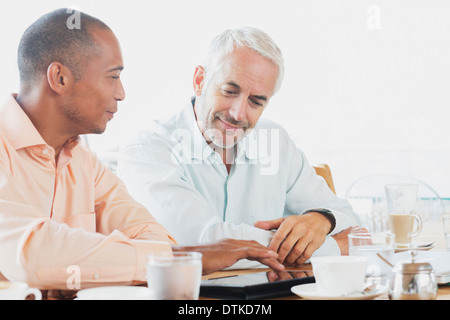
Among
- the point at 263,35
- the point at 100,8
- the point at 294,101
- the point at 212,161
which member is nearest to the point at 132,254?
the point at 212,161

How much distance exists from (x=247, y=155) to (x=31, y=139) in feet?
2.65

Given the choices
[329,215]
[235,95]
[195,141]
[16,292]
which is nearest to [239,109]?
[235,95]

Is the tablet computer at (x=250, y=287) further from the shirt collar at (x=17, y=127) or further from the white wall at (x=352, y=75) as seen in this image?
the white wall at (x=352, y=75)

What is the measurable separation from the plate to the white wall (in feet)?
11.3

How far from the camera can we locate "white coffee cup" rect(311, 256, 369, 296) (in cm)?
71

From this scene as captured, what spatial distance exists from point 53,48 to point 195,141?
62cm

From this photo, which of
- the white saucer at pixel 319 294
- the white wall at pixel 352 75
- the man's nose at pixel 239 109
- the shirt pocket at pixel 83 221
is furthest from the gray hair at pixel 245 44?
the white wall at pixel 352 75

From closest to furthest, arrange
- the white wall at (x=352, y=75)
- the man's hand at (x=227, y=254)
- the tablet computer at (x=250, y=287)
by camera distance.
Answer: the tablet computer at (x=250, y=287), the man's hand at (x=227, y=254), the white wall at (x=352, y=75)

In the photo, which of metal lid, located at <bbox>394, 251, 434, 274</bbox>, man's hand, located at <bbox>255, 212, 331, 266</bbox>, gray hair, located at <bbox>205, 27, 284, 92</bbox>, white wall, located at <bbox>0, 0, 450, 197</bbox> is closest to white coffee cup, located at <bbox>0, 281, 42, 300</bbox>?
metal lid, located at <bbox>394, 251, 434, 274</bbox>

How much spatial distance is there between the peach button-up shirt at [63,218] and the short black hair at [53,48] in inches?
3.2

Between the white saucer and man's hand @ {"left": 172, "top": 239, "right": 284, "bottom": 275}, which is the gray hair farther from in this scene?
the white saucer

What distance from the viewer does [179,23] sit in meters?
4.10

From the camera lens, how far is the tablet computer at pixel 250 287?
0.75 meters

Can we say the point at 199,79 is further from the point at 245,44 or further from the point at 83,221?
the point at 83,221
